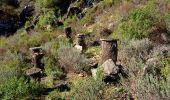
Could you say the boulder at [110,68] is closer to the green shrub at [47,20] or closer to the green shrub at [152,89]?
the green shrub at [152,89]

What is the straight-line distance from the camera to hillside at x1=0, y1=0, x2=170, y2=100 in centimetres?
683

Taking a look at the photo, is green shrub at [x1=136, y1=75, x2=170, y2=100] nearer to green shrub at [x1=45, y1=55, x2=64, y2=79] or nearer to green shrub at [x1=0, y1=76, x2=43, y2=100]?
green shrub at [x1=0, y1=76, x2=43, y2=100]

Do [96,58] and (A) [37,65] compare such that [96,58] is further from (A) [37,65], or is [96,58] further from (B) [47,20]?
(B) [47,20]

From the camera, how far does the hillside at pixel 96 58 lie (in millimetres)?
6832

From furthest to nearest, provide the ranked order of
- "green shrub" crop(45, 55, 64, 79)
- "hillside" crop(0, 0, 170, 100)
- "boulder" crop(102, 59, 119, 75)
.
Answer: "green shrub" crop(45, 55, 64, 79), "boulder" crop(102, 59, 119, 75), "hillside" crop(0, 0, 170, 100)

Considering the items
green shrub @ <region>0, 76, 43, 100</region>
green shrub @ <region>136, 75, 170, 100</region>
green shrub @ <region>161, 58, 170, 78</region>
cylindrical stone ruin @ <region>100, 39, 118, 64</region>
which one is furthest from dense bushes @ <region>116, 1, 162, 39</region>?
green shrub @ <region>136, 75, 170, 100</region>

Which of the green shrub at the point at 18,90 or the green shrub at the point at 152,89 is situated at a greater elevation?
the green shrub at the point at 152,89

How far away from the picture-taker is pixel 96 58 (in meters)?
10.9

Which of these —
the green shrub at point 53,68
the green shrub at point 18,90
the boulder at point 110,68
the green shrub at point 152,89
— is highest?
the green shrub at point 152,89

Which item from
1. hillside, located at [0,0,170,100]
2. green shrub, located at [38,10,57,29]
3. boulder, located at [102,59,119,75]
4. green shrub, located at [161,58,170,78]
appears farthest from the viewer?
green shrub, located at [38,10,57,29]

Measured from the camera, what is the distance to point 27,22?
71.3 feet

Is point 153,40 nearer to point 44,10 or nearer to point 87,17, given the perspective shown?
point 87,17

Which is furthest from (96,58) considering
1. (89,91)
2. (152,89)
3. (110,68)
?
(152,89)

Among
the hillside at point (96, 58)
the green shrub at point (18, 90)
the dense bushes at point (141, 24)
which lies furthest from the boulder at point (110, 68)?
the dense bushes at point (141, 24)
